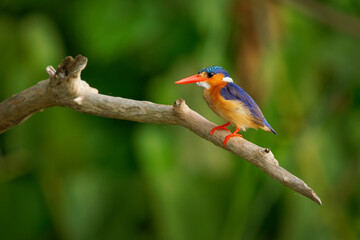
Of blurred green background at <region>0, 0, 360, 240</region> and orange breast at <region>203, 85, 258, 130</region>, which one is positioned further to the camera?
blurred green background at <region>0, 0, 360, 240</region>

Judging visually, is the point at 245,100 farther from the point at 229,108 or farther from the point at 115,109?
the point at 115,109

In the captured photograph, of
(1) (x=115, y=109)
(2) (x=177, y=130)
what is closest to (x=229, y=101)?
(1) (x=115, y=109)

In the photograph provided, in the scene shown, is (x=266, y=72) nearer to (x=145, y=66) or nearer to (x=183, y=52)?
(x=183, y=52)

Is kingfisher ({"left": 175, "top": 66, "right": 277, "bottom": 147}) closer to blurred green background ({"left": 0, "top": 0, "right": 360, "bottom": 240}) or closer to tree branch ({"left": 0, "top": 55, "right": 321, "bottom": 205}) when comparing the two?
tree branch ({"left": 0, "top": 55, "right": 321, "bottom": 205})

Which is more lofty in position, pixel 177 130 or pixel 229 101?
pixel 229 101

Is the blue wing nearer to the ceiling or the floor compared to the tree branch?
nearer to the ceiling

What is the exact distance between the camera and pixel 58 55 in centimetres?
240

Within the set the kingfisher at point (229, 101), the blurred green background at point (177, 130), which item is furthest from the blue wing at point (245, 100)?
the blurred green background at point (177, 130)

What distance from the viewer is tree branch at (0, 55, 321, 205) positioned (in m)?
0.73

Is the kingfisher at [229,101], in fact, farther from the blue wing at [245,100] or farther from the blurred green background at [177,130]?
the blurred green background at [177,130]

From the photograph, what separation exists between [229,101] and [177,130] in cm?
146

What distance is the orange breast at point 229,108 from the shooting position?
0.74m

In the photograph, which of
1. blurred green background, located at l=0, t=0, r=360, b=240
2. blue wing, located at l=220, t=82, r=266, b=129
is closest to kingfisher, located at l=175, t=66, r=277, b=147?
blue wing, located at l=220, t=82, r=266, b=129

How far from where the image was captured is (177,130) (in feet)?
7.19
